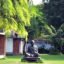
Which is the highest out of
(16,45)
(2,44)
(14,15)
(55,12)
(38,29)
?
(55,12)

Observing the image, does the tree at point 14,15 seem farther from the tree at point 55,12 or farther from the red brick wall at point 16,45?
the tree at point 55,12

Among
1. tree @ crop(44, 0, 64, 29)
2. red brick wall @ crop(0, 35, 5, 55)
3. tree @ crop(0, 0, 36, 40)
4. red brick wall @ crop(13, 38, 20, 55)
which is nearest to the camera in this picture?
tree @ crop(0, 0, 36, 40)

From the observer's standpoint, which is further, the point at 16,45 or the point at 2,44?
the point at 16,45

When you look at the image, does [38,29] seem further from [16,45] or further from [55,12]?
[55,12]

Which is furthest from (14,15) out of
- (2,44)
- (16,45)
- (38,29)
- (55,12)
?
(55,12)

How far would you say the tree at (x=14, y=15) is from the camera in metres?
16.6

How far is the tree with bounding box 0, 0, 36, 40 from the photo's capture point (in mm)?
16641

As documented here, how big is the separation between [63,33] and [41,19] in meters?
4.49

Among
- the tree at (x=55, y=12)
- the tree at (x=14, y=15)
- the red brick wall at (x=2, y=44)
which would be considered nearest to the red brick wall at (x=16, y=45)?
the red brick wall at (x=2, y=44)

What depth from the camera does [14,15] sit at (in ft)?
56.6

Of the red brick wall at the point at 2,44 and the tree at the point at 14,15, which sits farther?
the red brick wall at the point at 2,44

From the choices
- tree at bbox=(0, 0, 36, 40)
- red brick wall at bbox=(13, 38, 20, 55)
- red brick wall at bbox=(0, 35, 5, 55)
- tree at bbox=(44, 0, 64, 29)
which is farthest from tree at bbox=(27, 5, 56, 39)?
tree at bbox=(0, 0, 36, 40)

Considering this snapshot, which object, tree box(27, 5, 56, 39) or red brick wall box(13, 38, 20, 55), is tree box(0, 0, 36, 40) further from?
tree box(27, 5, 56, 39)

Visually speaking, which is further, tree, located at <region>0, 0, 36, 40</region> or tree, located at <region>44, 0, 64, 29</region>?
tree, located at <region>44, 0, 64, 29</region>
